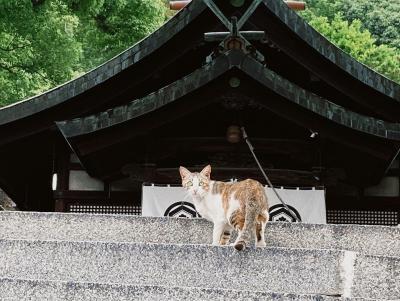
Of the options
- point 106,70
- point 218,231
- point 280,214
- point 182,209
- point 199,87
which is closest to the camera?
point 218,231

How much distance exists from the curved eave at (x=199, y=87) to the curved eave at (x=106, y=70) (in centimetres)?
66

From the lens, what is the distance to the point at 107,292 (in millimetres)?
4992

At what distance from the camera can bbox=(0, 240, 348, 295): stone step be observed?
19.5 ft

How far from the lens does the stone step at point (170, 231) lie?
7.41 metres

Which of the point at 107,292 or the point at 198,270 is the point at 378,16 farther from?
the point at 107,292

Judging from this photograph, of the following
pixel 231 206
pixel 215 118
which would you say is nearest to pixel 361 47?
pixel 215 118

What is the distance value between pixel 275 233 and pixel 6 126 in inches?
214

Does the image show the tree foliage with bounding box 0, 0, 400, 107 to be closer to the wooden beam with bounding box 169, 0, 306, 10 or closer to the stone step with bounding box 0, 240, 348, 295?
the wooden beam with bounding box 169, 0, 306, 10

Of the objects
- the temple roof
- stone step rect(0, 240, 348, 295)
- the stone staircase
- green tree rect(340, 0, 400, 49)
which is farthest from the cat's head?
green tree rect(340, 0, 400, 49)

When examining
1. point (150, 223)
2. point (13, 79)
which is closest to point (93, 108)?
point (150, 223)

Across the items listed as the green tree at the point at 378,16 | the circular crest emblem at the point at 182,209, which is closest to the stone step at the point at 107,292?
the circular crest emblem at the point at 182,209

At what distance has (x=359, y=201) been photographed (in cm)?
1265

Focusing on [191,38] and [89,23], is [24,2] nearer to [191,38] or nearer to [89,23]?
[89,23]

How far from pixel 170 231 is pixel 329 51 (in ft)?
13.8
